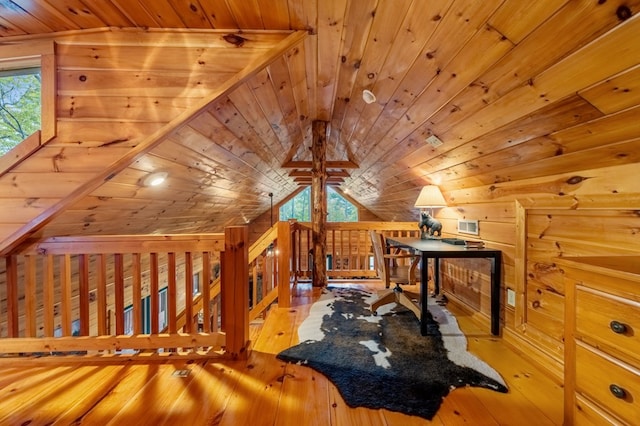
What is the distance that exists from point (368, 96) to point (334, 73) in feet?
1.14

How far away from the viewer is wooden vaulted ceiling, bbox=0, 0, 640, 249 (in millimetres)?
1072

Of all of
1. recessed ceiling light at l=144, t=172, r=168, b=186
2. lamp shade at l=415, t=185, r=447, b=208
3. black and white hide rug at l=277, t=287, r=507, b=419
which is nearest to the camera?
black and white hide rug at l=277, t=287, r=507, b=419

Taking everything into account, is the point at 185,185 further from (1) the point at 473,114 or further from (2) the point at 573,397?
(2) the point at 573,397

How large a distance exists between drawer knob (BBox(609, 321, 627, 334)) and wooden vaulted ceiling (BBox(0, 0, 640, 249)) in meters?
0.84

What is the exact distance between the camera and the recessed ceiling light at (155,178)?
2.32 metres

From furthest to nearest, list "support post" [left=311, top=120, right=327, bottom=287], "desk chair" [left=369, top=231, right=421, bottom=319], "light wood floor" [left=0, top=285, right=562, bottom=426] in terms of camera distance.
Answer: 1. "support post" [left=311, top=120, right=327, bottom=287]
2. "desk chair" [left=369, top=231, right=421, bottom=319]
3. "light wood floor" [left=0, top=285, right=562, bottom=426]

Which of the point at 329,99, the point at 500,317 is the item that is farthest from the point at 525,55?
the point at 500,317

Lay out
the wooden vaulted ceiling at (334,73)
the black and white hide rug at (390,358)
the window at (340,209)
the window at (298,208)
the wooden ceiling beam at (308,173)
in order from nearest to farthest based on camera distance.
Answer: the wooden vaulted ceiling at (334,73) → the black and white hide rug at (390,358) → the wooden ceiling beam at (308,173) → the window at (298,208) → the window at (340,209)

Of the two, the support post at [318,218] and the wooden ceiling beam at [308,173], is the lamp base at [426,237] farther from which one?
the wooden ceiling beam at [308,173]

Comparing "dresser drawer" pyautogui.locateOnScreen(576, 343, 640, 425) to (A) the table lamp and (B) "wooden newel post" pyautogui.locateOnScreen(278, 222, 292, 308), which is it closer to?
(A) the table lamp

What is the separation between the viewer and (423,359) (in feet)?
5.83

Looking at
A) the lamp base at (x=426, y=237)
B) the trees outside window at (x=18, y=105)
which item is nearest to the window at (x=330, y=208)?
the lamp base at (x=426, y=237)

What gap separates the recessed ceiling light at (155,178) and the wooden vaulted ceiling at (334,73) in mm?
182

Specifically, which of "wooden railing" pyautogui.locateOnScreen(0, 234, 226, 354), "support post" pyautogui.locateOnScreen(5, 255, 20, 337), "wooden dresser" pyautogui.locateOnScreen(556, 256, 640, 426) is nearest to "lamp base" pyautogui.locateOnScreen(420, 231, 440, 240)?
"wooden dresser" pyautogui.locateOnScreen(556, 256, 640, 426)
